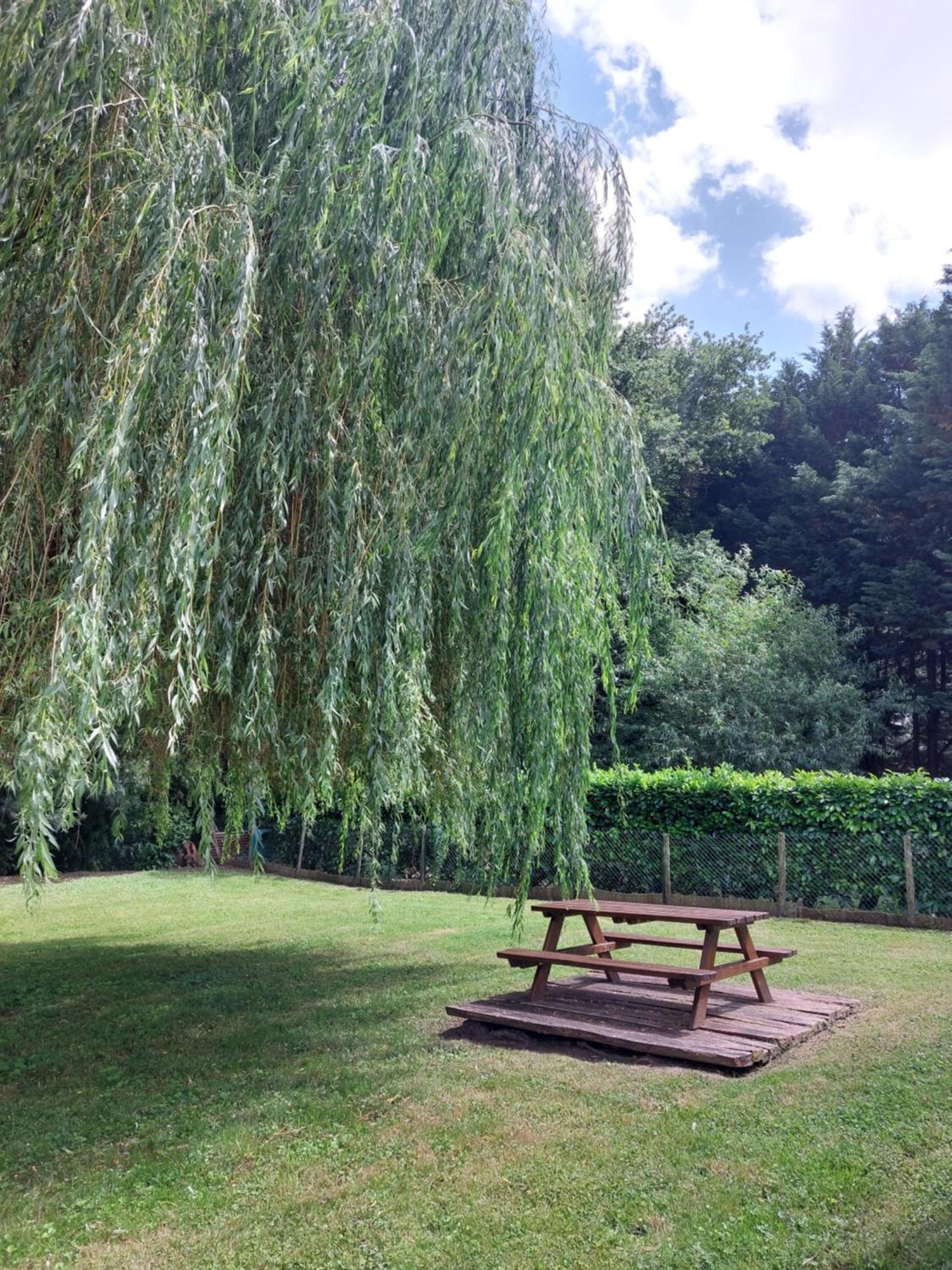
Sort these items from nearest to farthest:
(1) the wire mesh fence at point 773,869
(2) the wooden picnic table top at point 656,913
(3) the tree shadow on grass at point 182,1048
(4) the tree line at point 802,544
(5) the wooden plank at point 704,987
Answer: (3) the tree shadow on grass at point 182,1048 < (5) the wooden plank at point 704,987 < (2) the wooden picnic table top at point 656,913 < (1) the wire mesh fence at point 773,869 < (4) the tree line at point 802,544

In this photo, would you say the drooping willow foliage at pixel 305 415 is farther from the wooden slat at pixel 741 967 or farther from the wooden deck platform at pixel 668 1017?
the wooden slat at pixel 741 967

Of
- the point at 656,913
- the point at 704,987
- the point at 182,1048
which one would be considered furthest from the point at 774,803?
the point at 182,1048

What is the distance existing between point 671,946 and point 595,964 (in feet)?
2.21

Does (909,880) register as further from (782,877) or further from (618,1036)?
(618,1036)

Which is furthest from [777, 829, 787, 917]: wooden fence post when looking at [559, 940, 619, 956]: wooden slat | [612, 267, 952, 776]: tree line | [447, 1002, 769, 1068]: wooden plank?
[447, 1002, 769, 1068]: wooden plank

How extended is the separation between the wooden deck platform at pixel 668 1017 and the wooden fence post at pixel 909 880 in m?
4.90

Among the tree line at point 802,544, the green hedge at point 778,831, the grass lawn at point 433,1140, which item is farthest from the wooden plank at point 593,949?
the tree line at point 802,544

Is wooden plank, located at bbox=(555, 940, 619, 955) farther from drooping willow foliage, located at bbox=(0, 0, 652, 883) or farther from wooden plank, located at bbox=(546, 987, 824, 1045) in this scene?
drooping willow foliage, located at bbox=(0, 0, 652, 883)

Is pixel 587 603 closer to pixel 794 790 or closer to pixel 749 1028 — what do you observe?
pixel 749 1028

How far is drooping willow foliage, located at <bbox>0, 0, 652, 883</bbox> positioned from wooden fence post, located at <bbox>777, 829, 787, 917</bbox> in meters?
6.90

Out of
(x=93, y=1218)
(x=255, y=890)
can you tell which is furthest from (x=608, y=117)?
(x=255, y=890)

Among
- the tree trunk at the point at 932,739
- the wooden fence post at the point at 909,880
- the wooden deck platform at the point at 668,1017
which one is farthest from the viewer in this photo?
the tree trunk at the point at 932,739

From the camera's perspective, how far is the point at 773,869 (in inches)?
519

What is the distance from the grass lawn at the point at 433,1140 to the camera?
Answer: 3.58m
